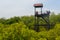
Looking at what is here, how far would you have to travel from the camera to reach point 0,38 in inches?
880

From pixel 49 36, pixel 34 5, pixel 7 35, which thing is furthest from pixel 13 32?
pixel 34 5

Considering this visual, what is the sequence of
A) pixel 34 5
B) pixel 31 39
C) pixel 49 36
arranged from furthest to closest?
1. pixel 34 5
2. pixel 49 36
3. pixel 31 39

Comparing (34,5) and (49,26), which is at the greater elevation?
(34,5)

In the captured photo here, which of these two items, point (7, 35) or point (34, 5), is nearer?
point (7, 35)

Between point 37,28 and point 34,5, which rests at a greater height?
point 34,5

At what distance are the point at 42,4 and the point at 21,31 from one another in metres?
16.9

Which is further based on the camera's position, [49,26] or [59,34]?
[49,26]

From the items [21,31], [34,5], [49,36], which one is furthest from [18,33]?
[34,5]

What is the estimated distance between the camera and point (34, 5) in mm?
37656

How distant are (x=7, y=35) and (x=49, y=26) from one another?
58.9ft

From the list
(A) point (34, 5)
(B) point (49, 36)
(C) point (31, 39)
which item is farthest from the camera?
(A) point (34, 5)

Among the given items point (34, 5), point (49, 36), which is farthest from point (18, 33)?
point (34, 5)

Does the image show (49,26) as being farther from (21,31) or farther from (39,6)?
(21,31)

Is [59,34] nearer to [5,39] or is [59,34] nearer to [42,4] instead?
[5,39]
